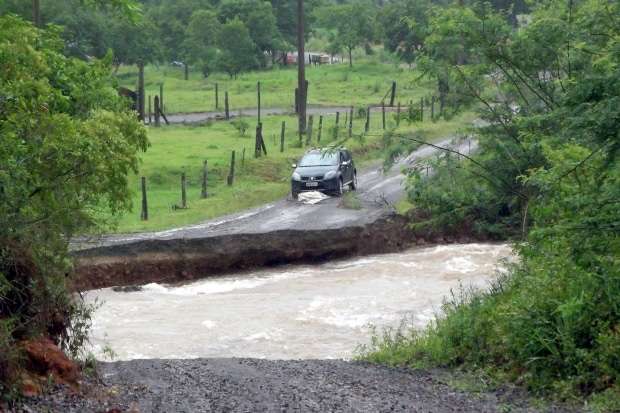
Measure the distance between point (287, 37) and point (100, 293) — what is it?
63251 mm

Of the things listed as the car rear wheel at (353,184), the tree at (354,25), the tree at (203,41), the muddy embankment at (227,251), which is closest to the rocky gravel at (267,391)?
the muddy embankment at (227,251)

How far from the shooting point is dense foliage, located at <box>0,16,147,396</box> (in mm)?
10609

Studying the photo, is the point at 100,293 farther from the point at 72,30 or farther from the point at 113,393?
the point at 72,30

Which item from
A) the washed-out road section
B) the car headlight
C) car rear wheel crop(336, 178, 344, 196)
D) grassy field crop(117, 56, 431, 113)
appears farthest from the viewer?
grassy field crop(117, 56, 431, 113)

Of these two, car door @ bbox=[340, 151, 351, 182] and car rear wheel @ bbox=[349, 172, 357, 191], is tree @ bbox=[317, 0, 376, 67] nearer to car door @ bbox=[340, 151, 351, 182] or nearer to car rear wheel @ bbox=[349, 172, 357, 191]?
→ car rear wheel @ bbox=[349, 172, 357, 191]

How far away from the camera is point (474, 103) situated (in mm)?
21609

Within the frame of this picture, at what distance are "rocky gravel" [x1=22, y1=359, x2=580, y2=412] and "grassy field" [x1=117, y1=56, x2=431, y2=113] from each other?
41.5 metres

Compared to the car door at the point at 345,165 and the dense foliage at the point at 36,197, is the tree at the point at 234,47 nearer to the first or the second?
the car door at the point at 345,165

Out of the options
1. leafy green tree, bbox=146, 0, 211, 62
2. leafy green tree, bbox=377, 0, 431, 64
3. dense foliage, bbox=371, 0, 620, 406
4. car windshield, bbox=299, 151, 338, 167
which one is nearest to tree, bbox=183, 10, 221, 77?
leafy green tree, bbox=146, 0, 211, 62

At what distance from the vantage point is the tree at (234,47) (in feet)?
235

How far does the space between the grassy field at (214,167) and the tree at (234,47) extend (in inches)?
→ 931

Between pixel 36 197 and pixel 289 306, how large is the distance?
10.9 m

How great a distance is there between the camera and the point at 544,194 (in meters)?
15.0

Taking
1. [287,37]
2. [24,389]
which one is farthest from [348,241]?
[287,37]
